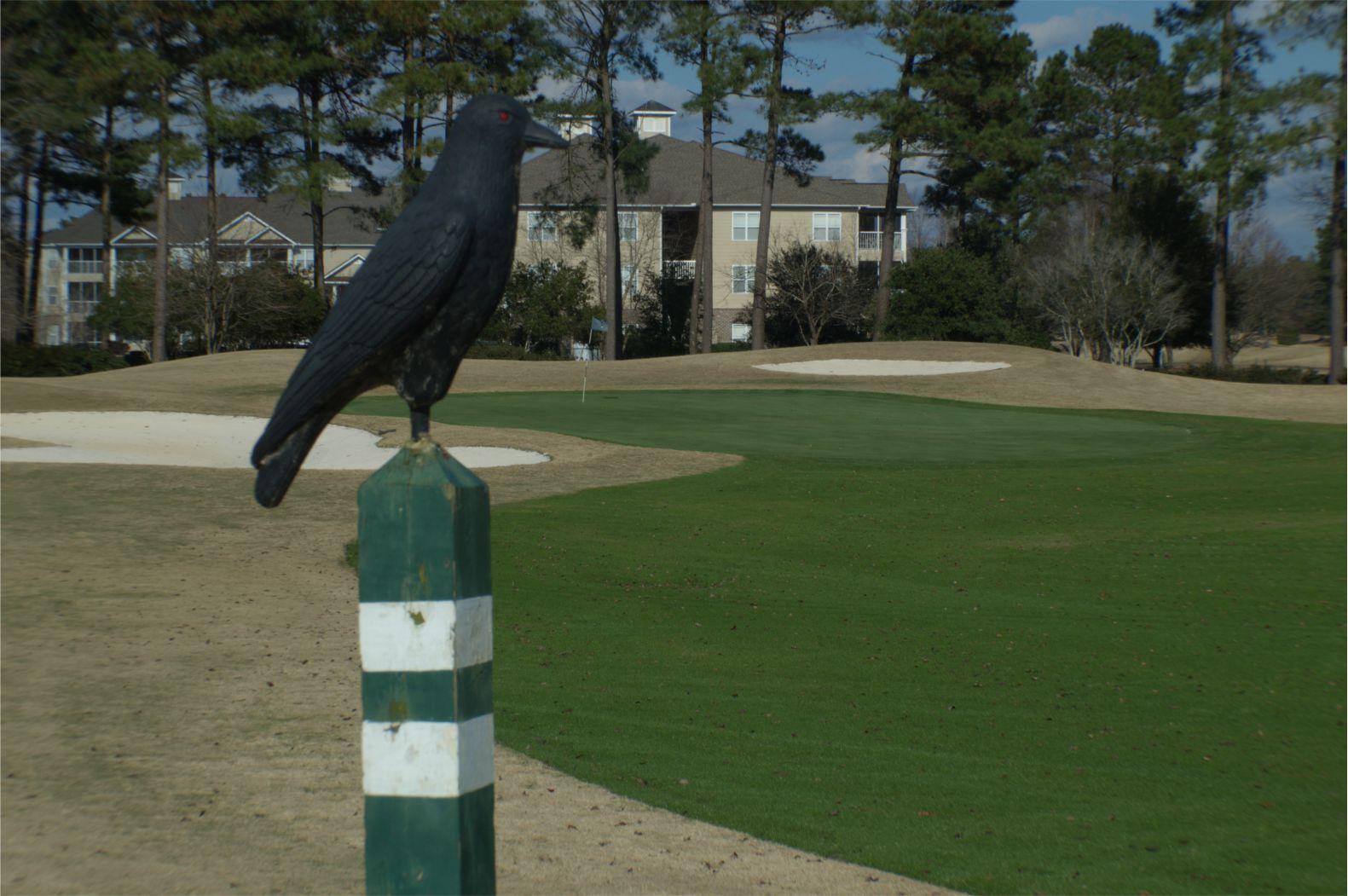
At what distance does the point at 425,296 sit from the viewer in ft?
9.36

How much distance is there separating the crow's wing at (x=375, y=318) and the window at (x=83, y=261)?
79.4 meters

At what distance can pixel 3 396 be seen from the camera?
2069 centimetres

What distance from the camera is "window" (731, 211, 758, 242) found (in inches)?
2532

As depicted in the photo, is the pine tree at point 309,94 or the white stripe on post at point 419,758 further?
the pine tree at point 309,94

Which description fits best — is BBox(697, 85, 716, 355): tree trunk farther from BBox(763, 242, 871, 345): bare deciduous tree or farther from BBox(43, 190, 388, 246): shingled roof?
BBox(43, 190, 388, 246): shingled roof

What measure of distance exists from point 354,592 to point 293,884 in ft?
17.8

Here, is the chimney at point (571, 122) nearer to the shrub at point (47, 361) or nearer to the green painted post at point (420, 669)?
the shrub at point (47, 361)

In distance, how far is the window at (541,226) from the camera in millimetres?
42438

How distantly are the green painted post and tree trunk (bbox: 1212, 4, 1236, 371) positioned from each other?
40009 mm

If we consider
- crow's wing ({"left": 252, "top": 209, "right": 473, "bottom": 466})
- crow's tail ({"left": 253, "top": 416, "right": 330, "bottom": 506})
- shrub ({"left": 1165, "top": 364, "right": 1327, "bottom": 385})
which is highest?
shrub ({"left": 1165, "top": 364, "right": 1327, "bottom": 385})

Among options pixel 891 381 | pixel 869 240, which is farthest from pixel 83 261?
pixel 891 381

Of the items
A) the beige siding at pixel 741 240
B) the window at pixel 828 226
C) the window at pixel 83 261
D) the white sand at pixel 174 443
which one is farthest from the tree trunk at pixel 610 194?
the window at pixel 83 261

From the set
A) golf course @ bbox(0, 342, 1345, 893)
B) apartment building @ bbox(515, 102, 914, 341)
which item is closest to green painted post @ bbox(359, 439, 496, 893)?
golf course @ bbox(0, 342, 1345, 893)

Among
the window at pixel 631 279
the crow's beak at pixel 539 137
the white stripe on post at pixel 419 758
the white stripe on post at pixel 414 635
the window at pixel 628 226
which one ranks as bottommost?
the white stripe on post at pixel 419 758
